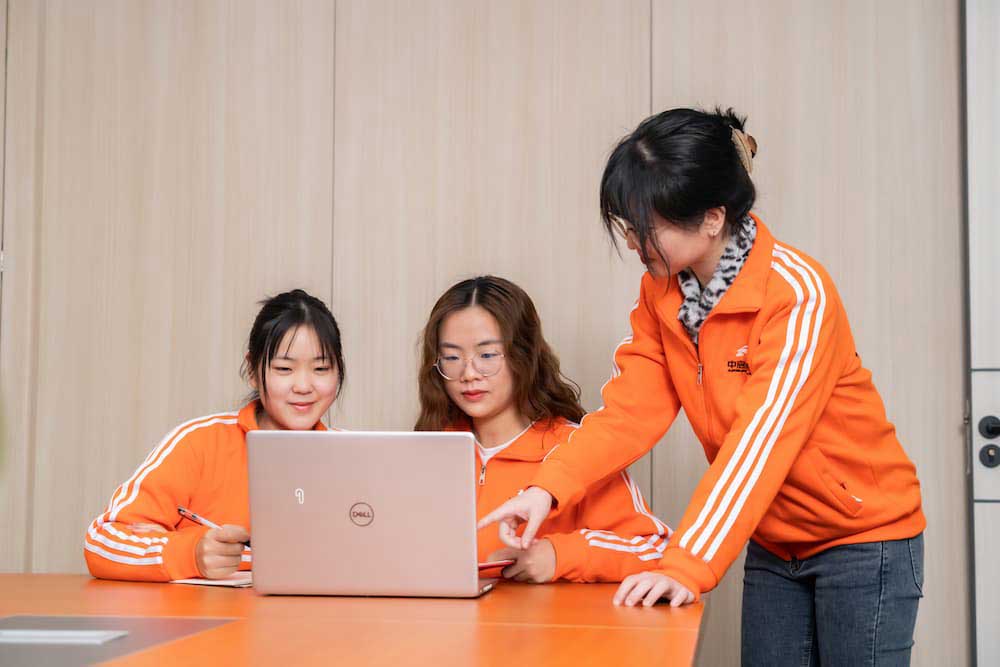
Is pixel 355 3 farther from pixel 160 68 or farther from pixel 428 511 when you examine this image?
pixel 428 511

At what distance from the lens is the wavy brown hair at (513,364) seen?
7.63 ft

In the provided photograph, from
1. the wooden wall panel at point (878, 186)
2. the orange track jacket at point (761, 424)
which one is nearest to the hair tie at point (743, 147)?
the orange track jacket at point (761, 424)

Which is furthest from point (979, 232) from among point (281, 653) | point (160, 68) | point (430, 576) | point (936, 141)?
point (160, 68)

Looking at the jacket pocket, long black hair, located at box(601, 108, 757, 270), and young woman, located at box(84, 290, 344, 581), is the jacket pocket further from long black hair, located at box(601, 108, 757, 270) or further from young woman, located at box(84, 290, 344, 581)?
young woman, located at box(84, 290, 344, 581)

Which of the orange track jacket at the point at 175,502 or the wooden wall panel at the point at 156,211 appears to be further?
the wooden wall panel at the point at 156,211

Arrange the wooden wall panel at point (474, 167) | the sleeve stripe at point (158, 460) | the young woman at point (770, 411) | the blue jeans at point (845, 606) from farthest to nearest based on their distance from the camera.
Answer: the wooden wall panel at point (474, 167) → the sleeve stripe at point (158, 460) → the blue jeans at point (845, 606) → the young woman at point (770, 411)

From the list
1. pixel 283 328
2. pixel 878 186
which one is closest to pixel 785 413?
pixel 283 328

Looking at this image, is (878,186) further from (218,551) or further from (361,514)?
(218,551)

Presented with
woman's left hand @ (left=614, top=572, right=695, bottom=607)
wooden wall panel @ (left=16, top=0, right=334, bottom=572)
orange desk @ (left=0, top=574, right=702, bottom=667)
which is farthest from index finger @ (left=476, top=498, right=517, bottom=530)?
wooden wall panel @ (left=16, top=0, right=334, bottom=572)

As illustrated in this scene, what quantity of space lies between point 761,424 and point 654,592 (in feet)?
0.96

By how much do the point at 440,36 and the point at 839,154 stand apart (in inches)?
46.0

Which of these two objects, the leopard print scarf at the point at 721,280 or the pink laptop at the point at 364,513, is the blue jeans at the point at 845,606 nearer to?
the leopard print scarf at the point at 721,280

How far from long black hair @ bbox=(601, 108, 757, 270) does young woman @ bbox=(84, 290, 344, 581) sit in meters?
0.87

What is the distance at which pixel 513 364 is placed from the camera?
2312 mm
